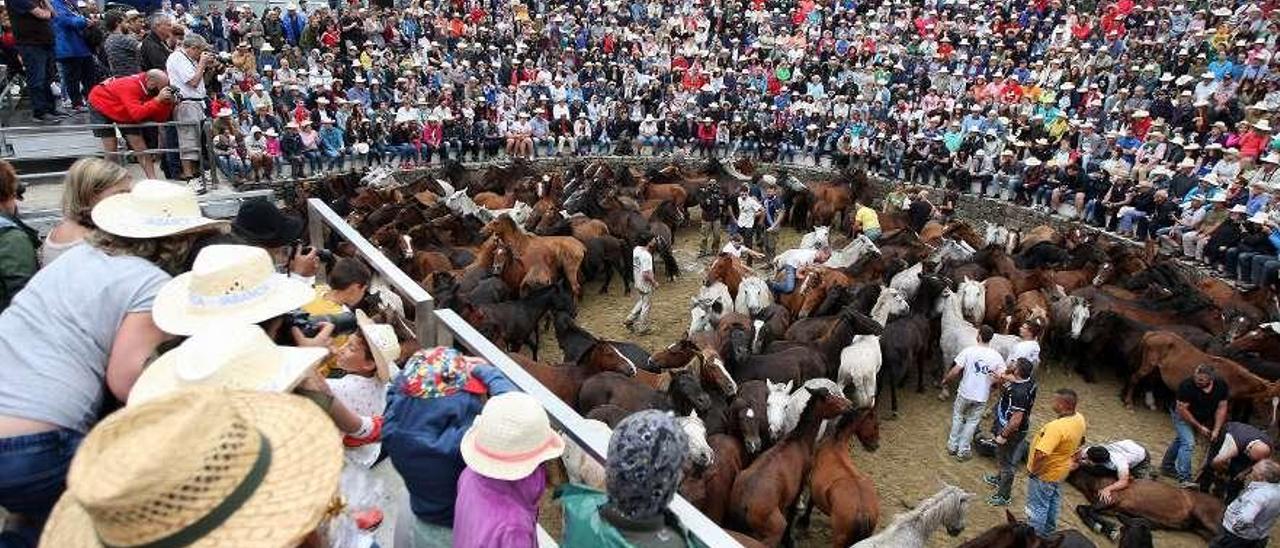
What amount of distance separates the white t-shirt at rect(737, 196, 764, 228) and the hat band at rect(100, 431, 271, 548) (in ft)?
44.8

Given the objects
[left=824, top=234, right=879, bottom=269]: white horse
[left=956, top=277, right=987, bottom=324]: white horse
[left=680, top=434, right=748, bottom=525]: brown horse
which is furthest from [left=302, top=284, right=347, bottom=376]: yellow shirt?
[left=824, top=234, right=879, bottom=269]: white horse

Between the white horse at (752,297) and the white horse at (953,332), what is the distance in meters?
2.35

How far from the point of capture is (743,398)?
826 centimetres

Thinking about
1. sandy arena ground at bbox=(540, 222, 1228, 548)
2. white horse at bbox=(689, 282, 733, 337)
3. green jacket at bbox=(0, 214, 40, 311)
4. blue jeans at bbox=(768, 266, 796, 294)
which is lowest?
sandy arena ground at bbox=(540, 222, 1228, 548)

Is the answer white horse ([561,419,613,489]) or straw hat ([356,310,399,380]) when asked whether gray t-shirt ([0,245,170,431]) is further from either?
white horse ([561,419,613,489])

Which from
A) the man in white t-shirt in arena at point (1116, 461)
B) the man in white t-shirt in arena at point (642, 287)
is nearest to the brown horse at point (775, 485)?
the man in white t-shirt in arena at point (1116, 461)

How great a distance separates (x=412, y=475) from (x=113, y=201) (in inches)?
69.3

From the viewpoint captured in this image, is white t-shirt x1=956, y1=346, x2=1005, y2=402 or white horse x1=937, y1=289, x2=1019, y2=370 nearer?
white t-shirt x1=956, y1=346, x2=1005, y2=402

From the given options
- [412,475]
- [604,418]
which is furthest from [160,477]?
[604,418]

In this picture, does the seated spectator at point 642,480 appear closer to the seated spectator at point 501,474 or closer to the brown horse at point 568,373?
the seated spectator at point 501,474

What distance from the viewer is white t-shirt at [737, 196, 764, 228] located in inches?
601

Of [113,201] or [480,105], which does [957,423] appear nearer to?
[113,201]

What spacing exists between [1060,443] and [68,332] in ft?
23.3

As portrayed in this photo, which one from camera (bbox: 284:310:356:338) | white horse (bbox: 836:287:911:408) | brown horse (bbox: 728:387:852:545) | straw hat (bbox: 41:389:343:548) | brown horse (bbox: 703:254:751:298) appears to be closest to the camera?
straw hat (bbox: 41:389:343:548)
